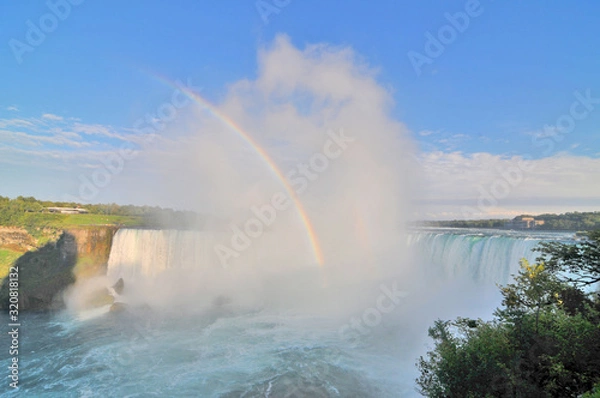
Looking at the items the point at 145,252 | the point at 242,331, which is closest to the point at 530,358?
the point at 242,331

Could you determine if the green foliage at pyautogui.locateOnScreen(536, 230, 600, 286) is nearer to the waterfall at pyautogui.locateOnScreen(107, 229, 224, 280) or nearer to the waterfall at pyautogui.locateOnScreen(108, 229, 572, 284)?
the waterfall at pyautogui.locateOnScreen(108, 229, 572, 284)

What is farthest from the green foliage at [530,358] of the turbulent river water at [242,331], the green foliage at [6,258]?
the green foliage at [6,258]

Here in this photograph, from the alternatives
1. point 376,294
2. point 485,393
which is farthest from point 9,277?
point 485,393

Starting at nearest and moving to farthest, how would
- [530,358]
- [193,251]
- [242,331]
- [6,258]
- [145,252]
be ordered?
[530,358] → [242,331] → [6,258] → [145,252] → [193,251]

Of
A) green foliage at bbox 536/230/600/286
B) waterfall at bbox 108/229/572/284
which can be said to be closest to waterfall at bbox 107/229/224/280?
waterfall at bbox 108/229/572/284

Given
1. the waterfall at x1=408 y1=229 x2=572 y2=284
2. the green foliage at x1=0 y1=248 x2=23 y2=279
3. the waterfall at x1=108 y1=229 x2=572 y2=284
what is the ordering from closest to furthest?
the waterfall at x1=408 y1=229 x2=572 y2=284 < the waterfall at x1=108 y1=229 x2=572 y2=284 < the green foliage at x1=0 y1=248 x2=23 y2=279

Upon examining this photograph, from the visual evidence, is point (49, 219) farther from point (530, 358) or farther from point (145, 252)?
point (530, 358)

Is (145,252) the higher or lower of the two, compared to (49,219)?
lower
